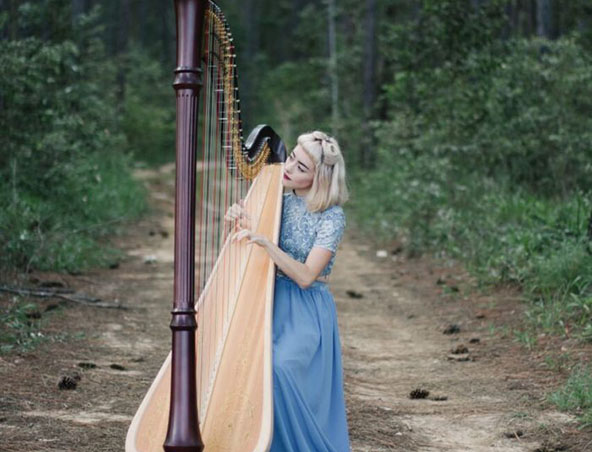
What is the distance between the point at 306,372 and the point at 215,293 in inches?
18.9

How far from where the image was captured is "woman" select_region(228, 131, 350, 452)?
3.51 m

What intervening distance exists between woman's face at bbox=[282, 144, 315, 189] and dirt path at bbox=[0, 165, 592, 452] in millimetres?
1288

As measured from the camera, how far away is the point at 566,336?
5965 millimetres

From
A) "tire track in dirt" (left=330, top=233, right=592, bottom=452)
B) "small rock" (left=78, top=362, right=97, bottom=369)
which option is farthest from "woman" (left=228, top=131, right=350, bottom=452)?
"small rock" (left=78, top=362, right=97, bottom=369)

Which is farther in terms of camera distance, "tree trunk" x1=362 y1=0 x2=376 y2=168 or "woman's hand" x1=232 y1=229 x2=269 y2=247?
"tree trunk" x1=362 y1=0 x2=376 y2=168

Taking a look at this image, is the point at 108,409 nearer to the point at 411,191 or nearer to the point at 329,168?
the point at 329,168

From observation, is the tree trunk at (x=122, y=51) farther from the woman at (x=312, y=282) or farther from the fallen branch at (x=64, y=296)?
the woman at (x=312, y=282)

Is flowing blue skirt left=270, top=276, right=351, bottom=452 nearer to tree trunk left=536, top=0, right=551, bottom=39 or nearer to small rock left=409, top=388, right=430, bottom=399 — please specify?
small rock left=409, top=388, right=430, bottom=399

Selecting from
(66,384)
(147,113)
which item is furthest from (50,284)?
(147,113)

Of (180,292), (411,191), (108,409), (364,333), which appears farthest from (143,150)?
(180,292)

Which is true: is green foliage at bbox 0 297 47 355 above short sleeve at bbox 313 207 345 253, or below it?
below

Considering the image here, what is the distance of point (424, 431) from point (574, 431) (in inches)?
27.7

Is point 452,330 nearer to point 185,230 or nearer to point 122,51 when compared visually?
point 185,230

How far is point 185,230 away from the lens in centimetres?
266
